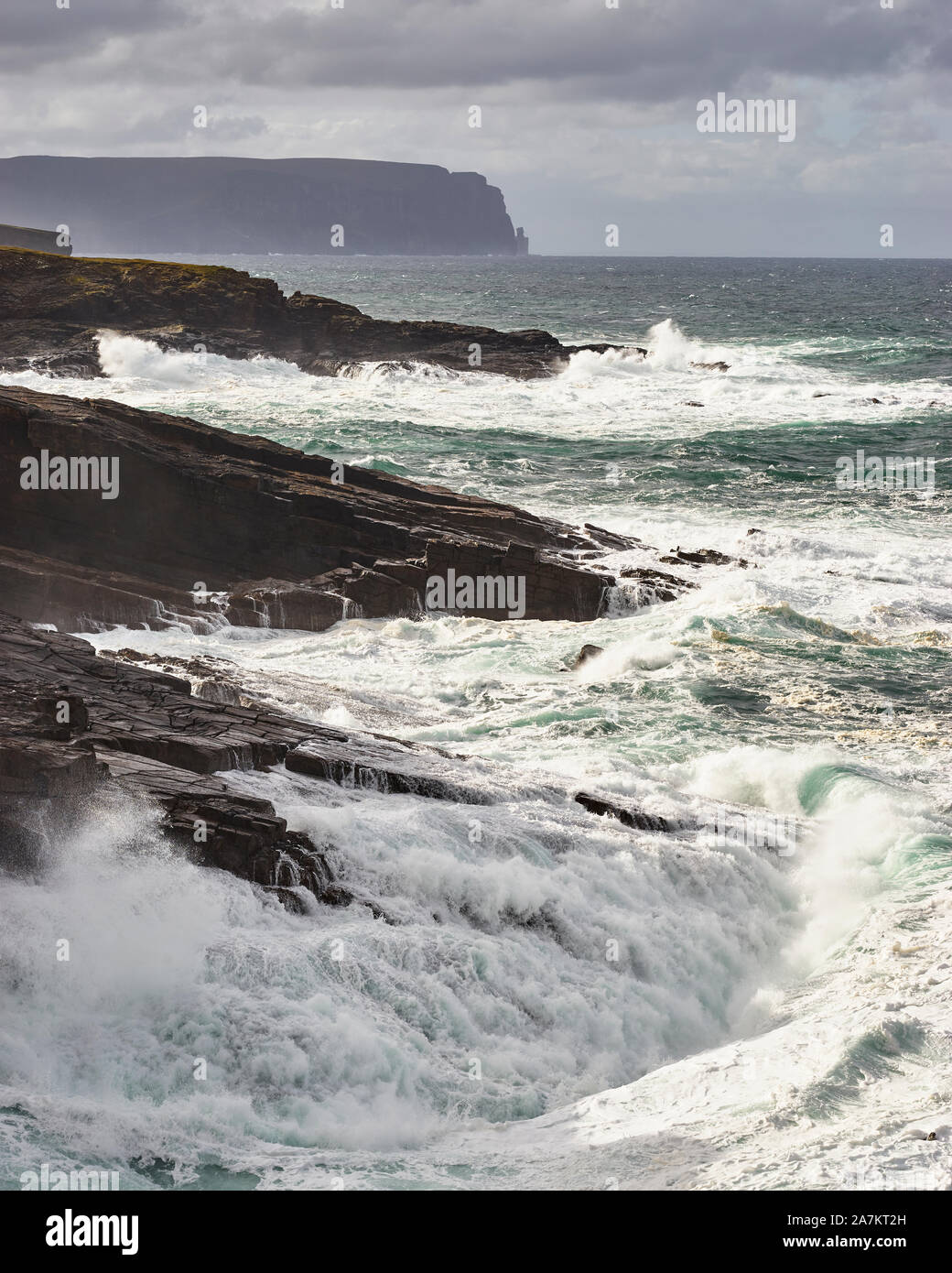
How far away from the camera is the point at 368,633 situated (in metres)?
23.9

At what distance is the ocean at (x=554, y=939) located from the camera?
10.0 meters

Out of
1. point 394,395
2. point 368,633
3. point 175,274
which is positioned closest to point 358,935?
point 368,633

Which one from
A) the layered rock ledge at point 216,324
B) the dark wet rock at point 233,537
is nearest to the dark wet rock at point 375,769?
the dark wet rock at point 233,537

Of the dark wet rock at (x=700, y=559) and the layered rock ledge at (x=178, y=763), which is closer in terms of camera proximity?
the layered rock ledge at (x=178, y=763)

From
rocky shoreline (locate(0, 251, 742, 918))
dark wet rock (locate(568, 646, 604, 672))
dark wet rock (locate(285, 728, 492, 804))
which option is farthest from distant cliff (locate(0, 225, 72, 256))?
dark wet rock (locate(285, 728, 492, 804))

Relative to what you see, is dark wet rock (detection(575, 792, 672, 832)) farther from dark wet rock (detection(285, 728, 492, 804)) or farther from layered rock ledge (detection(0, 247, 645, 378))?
layered rock ledge (detection(0, 247, 645, 378))

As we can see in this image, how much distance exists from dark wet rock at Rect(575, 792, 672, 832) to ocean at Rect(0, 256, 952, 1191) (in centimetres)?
41

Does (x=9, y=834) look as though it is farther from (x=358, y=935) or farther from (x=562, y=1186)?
(x=562, y=1186)

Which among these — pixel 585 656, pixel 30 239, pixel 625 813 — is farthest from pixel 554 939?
pixel 30 239

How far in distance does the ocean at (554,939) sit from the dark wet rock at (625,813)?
409mm

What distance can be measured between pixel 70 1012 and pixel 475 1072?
11.8 feet

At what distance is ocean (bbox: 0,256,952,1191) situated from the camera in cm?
1002

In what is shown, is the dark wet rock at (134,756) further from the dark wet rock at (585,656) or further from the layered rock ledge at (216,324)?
the layered rock ledge at (216,324)

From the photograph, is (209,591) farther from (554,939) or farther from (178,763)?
(554,939)
